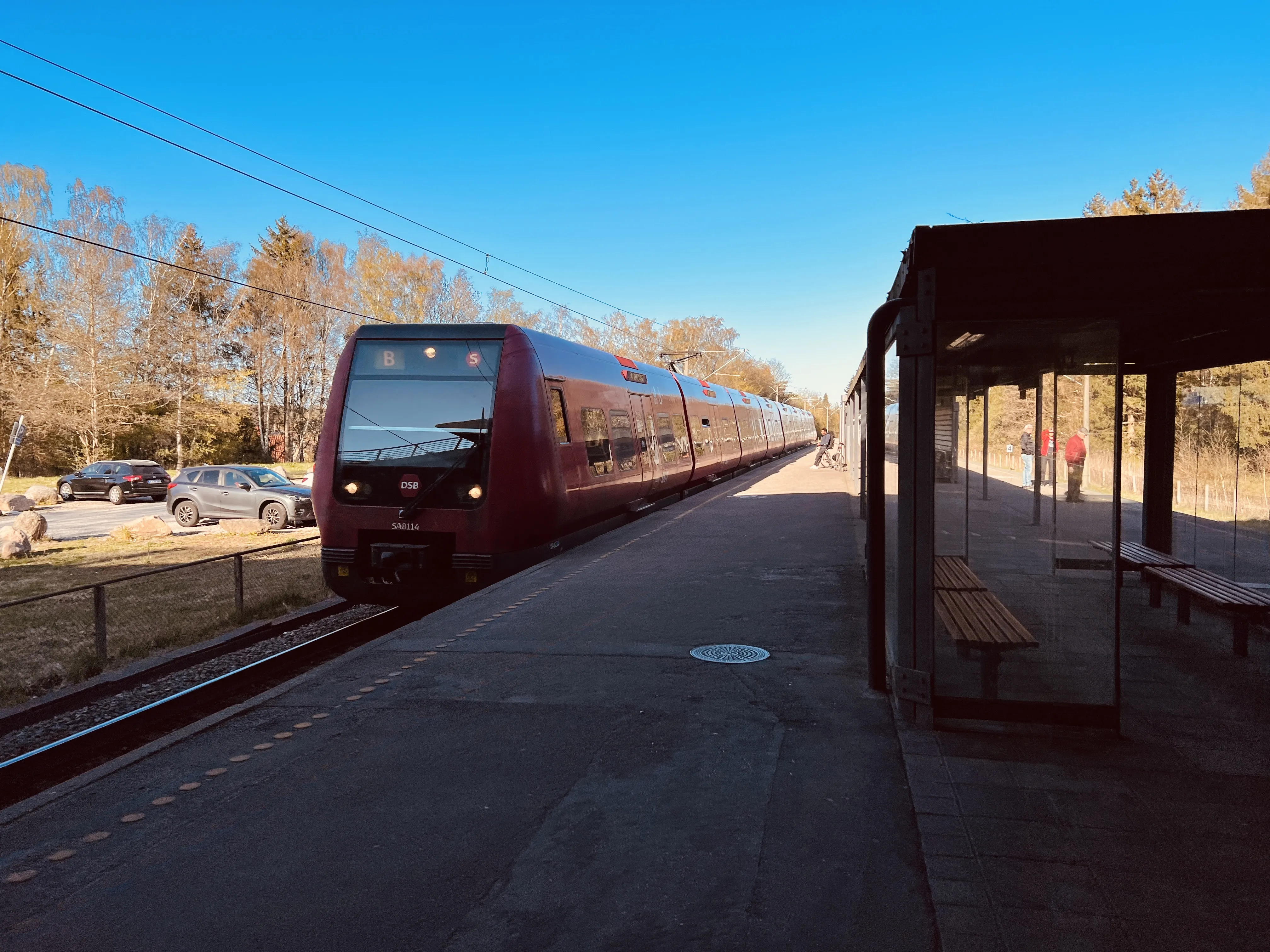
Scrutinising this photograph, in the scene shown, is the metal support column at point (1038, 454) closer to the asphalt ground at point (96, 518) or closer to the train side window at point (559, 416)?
the train side window at point (559, 416)

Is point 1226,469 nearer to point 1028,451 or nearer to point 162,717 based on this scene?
point 1028,451

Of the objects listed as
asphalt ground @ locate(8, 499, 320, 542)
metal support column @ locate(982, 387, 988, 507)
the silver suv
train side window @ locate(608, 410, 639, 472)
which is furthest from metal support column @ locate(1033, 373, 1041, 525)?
asphalt ground @ locate(8, 499, 320, 542)

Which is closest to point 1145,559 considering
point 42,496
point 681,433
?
point 681,433

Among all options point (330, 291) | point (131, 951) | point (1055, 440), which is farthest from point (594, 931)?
point (330, 291)

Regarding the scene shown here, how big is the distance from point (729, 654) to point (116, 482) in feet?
90.9

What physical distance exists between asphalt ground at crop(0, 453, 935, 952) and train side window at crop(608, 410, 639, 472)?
6301 mm

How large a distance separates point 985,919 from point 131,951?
2.82 meters

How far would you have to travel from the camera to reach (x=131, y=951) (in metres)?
2.95

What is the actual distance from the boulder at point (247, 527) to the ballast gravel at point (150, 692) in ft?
30.0

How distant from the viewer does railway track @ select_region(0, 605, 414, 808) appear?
212 inches

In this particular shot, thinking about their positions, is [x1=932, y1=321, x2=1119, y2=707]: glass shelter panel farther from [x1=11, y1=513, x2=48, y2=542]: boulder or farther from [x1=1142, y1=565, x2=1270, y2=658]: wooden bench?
[x1=11, y1=513, x2=48, y2=542]: boulder

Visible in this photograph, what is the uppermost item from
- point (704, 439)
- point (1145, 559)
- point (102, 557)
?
point (704, 439)

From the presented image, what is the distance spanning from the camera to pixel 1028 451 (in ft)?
19.7

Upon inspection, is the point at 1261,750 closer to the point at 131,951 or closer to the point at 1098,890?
the point at 1098,890
